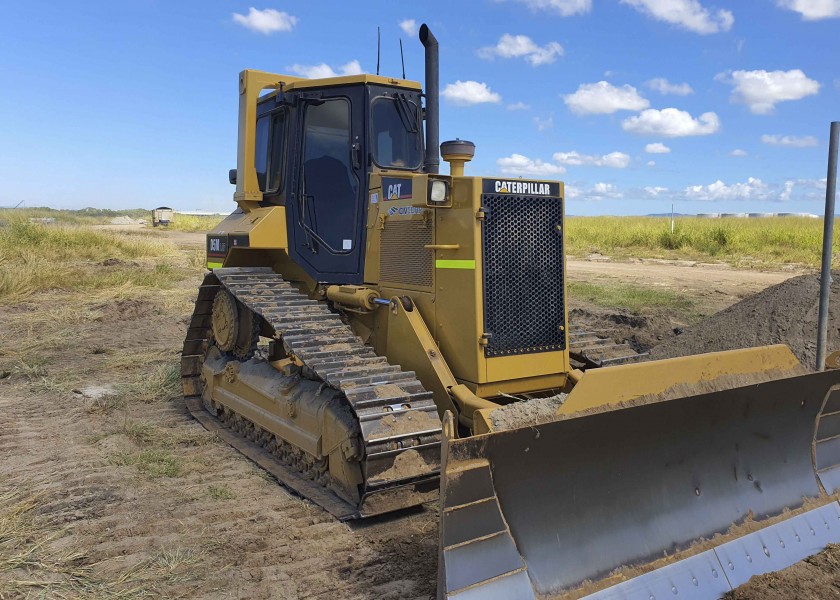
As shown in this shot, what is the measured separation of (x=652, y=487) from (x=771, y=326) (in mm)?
4712

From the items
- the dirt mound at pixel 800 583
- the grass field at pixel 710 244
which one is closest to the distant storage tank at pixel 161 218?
the grass field at pixel 710 244

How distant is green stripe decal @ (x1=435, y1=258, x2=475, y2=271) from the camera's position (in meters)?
4.50

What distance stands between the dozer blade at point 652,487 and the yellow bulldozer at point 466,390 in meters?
0.01

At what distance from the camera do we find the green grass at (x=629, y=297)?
12.8 metres

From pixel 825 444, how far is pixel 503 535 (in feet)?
8.34

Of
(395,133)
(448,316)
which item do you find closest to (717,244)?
(395,133)

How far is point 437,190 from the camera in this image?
4.49 m

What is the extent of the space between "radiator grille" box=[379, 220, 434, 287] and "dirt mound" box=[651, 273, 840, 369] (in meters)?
3.91

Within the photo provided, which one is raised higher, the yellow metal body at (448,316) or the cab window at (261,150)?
the cab window at (261,150)

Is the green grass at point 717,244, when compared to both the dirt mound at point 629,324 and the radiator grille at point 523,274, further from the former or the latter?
the radiator grille at point 523,274

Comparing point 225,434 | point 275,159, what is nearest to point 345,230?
point 275,159

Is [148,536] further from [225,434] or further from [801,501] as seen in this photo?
[801,501]

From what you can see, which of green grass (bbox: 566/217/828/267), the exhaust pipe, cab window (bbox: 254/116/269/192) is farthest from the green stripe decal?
green grass (bbox: 566/217/828/267)

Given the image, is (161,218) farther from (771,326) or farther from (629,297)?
(771,326)
